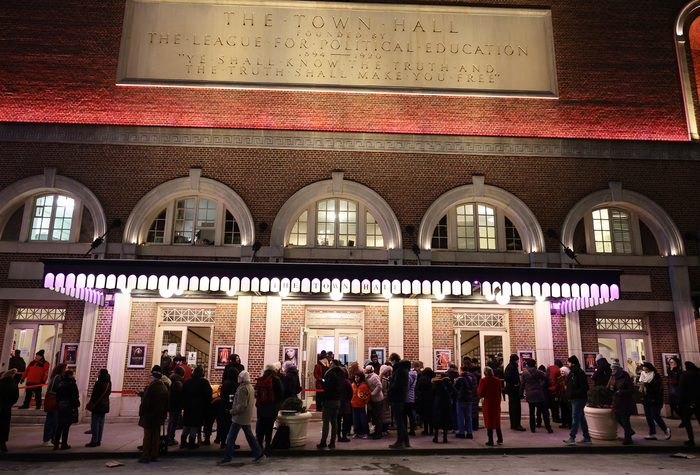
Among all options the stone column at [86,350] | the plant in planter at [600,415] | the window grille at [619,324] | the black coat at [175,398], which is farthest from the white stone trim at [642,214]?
the stone column at [86,350]

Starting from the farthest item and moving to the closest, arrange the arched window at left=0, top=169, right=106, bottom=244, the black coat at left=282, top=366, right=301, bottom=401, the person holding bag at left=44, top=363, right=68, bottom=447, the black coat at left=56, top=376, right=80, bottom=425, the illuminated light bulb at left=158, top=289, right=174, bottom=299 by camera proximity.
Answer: the arched window at left=0, top=169, right=106, bottom=244 < the illuminated light bulb at left=158, top=289, right=174, bottom=299 < the black coat at left=282, top=366, right=301, bottom=401 < the person holding bag at left=44, top=363, right=68, bottom=447 < the black coat at left=56, top=376, right=80, bottom=425

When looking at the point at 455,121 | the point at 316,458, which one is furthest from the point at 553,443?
the point at 455,121

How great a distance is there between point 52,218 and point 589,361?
61.2 ft

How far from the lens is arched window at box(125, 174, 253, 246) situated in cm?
1745

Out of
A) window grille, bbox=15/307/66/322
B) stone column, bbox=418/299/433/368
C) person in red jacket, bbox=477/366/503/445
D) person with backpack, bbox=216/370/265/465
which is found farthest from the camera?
window grille, bbox=15/307/66/322

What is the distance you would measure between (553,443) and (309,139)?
12.0 meters

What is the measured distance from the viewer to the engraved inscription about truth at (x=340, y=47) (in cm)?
1922

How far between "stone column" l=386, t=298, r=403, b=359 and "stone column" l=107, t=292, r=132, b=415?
8.46 meters

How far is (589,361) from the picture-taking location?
17.2 metres

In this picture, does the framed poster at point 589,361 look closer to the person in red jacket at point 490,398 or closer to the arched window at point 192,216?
the person in red jacket at point 490,398

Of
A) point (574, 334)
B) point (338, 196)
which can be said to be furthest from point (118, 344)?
point (574, 334)

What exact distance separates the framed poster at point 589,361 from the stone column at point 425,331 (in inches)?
202

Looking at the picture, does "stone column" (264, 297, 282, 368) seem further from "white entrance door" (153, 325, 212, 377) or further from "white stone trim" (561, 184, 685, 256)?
"white stone trim" (561, 184, 685, 256)

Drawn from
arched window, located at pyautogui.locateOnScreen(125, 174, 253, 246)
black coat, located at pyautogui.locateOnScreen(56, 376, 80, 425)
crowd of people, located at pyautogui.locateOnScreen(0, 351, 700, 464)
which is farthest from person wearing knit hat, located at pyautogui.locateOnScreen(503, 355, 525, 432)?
black coat, located at pyautogui.locateOnScreen(56, 376, 80, 425)
